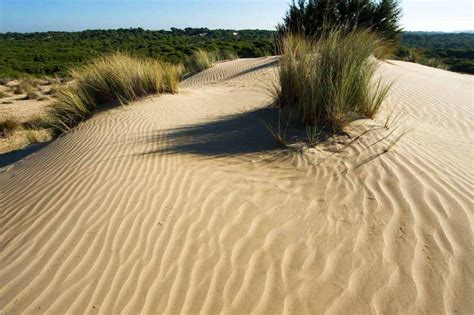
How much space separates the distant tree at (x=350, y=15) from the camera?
15.0 metres

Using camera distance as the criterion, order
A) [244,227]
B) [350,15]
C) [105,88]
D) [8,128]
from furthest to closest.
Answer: [350,15]
[8,128]
[105,88]
[244,227]

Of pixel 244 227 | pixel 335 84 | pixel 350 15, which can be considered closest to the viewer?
pixel 244 227

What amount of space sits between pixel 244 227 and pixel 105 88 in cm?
697

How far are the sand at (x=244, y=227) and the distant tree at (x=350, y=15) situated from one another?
11.5 meters

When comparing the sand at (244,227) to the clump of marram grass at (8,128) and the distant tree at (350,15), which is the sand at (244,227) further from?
the distant tree at (350,15)

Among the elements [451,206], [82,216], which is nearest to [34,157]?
[82,216]

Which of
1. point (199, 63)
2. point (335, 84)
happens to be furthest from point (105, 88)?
point (199, 63)

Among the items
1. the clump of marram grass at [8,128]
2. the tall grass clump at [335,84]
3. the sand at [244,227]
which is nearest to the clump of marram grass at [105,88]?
the clump of marram grass at [8,128]

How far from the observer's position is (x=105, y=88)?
8.62 metres

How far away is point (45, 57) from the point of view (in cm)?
3278

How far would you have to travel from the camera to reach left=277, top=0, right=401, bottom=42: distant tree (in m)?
15.0

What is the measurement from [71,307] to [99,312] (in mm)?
232

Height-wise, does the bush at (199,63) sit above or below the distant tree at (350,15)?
below

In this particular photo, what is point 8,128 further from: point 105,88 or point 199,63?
point 199,63
